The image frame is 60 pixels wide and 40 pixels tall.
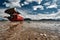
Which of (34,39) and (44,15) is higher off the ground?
(44,15)

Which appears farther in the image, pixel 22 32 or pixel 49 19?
pixel 49 19

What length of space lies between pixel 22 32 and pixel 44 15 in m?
0.58

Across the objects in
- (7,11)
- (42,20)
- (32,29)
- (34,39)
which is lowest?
(34,39)

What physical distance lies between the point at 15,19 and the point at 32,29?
389 millimetres

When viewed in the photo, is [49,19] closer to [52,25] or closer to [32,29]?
[52,25]

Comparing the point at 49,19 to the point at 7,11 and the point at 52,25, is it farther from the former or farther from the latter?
the point at 7,11

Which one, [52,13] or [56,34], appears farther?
[52,13]

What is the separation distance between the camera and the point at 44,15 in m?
2.53

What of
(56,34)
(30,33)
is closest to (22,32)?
(30,33)

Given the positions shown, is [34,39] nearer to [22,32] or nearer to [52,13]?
[22,32]

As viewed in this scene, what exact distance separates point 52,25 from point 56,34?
201 mm

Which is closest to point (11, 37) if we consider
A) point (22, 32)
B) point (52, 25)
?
point (22, 32)

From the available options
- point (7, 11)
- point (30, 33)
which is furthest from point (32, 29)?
point (7, 11)

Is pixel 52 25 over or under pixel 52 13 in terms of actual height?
under
